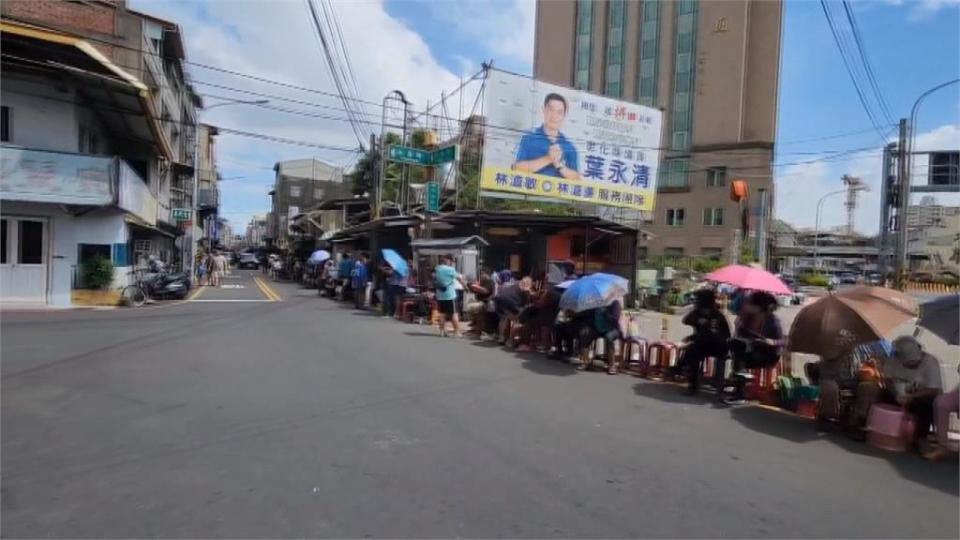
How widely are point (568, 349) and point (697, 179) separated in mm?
45968

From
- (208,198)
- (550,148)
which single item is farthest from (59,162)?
(208,198)

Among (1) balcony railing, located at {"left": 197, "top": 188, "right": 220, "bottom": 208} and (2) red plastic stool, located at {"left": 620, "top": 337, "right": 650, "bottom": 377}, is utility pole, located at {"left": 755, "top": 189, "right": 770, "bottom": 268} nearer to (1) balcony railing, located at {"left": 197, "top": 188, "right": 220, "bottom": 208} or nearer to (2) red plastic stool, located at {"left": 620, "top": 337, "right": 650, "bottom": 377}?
(2) red plastic stool, located at {"left": 620, "top": 337, "right": 650, "bottom": 377}

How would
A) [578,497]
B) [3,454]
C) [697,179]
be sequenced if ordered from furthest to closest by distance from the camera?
[697,179]
[3,454]
[578,497]

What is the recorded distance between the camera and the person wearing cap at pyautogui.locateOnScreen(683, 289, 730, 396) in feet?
25.9

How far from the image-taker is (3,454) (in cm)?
491

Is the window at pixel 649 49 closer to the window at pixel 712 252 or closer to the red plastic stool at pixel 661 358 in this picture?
the window at pixel 712 252

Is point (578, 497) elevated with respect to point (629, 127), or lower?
lower

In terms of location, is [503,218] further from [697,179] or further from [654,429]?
[697,179]

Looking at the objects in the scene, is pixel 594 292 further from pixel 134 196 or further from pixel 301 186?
pixel 301 186

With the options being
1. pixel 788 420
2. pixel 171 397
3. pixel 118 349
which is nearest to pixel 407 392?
pixel 171 397

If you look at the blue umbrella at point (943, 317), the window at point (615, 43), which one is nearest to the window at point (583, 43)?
the window at point (615, 43)

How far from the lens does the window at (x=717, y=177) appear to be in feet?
168

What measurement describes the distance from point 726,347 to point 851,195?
9254 centimetres

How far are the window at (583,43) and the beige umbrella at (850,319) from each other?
175ft
